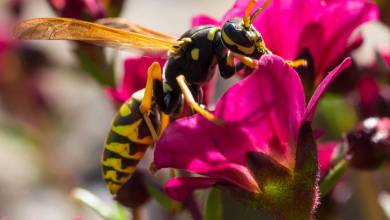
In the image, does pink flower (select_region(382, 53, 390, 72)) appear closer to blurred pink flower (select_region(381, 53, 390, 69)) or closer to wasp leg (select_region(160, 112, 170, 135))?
blurred pink flower (select_region(381, 53, 390, 69))

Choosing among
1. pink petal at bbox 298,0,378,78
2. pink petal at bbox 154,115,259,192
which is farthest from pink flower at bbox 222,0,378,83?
pink petal at bbox 154,115,259,192

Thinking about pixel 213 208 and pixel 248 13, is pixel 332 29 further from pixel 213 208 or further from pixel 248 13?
pixel 213 208

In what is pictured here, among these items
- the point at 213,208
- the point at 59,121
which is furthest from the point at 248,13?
the point at 59,121

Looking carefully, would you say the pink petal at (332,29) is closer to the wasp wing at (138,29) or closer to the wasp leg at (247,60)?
the wasp leg at (247,60)

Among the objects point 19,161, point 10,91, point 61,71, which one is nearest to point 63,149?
point 19,161

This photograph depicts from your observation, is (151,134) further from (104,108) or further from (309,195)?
(104,108)
